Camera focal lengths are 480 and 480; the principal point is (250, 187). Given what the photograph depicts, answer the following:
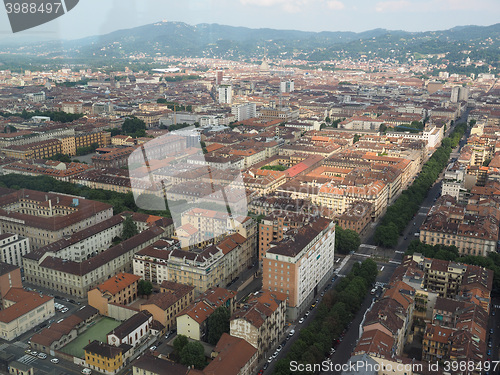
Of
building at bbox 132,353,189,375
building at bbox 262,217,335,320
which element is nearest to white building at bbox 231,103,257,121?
building at bbox 262,217,335,320

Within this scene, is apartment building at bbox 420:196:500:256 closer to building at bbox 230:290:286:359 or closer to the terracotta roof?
building at bbox 230:290:286:359

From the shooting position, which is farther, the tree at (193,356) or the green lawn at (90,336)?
the green lawn at (90,336)

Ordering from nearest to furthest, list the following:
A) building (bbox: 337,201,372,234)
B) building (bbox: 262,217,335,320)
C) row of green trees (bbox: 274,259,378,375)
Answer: row of green trees (bbox: 274,259,378,375)
building (bbox: 262,217,335,320)
building (bbox: 337,201,372,234)

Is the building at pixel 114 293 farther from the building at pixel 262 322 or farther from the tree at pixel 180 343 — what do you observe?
the building at pixel 262 322

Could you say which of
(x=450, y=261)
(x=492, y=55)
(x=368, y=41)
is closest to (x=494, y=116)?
(x=450, y=261)

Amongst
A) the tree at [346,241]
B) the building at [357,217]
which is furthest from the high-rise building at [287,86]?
the tree at [346,241]
